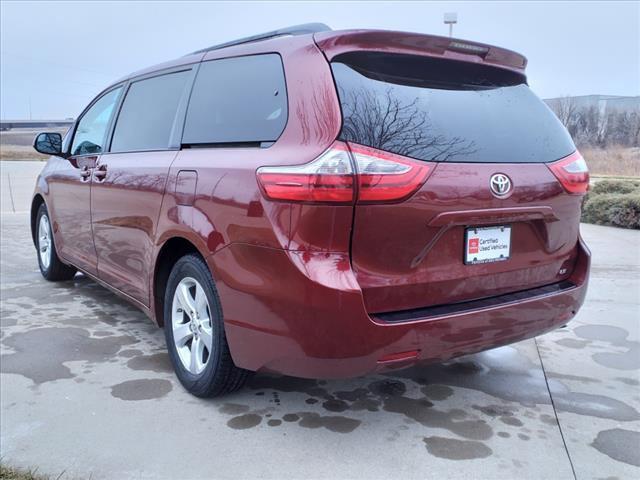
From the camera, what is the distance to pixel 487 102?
9.07ft

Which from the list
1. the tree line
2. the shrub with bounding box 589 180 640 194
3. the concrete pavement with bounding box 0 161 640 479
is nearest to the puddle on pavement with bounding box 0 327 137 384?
the concrete pavement with bounding box 0 161 640 479

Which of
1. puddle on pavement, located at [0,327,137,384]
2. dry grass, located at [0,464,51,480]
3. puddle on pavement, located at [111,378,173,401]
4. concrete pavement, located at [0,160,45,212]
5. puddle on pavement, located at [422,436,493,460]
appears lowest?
concrete pavement, located at [0,160,45,212]

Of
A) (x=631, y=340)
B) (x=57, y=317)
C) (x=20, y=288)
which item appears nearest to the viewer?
(x=631, y=340)

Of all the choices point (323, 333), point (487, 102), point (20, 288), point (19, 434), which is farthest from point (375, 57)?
point (20, 288)

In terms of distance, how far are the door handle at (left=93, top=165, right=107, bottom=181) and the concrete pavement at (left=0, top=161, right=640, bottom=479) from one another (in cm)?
110

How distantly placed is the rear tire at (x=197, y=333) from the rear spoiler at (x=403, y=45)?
121 centimetres

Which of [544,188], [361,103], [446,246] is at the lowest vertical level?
[446,246]

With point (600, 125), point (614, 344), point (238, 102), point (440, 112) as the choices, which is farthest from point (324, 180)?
point (600, 125)

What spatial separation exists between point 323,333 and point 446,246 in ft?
2.15

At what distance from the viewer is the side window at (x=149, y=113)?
3449mm

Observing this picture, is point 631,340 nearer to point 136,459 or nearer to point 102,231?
point 136,459

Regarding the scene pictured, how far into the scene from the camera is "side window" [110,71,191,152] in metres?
3.45

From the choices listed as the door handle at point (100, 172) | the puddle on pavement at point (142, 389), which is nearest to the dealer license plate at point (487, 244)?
the puddle on pavement at point (142, 389)

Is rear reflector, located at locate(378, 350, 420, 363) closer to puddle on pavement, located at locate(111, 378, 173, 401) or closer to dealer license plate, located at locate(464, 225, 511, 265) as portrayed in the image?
dealer license plate, located at locate(464, 225, 511, 265)
